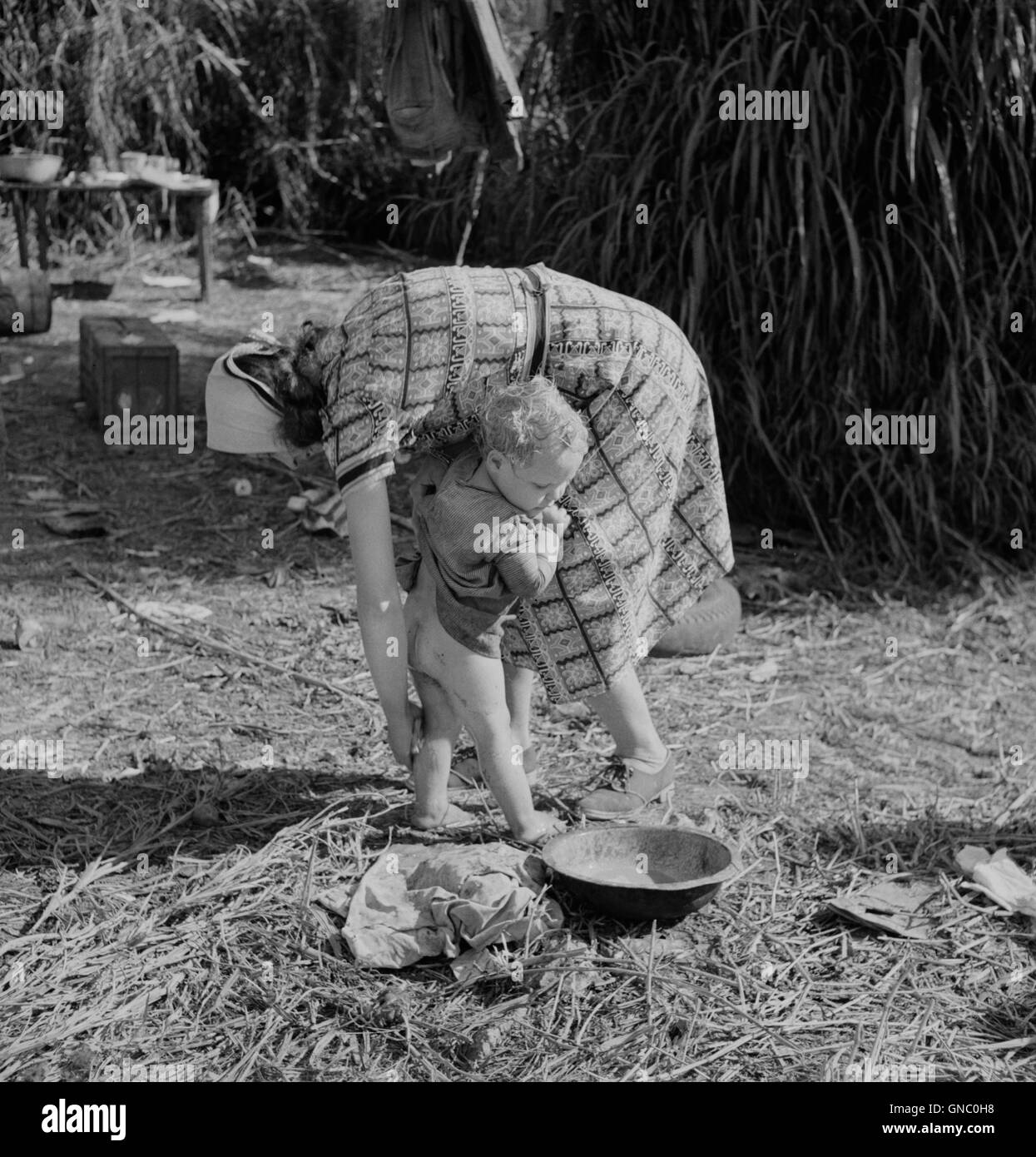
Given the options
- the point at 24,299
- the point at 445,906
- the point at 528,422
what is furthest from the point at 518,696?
the point at 24,299

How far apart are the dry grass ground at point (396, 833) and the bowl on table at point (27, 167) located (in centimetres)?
354

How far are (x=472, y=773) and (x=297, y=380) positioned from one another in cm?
124

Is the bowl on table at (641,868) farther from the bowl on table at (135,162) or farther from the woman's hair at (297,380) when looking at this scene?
the bowl on table at (135,162)

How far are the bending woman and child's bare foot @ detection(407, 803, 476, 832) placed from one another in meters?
0.23

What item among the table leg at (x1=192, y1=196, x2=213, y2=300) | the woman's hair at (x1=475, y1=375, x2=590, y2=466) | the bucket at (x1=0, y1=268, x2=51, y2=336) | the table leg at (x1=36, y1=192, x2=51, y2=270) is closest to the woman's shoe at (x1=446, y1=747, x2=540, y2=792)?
the woman's hair at (x1=475, y1=375, x2=590, y2=466)

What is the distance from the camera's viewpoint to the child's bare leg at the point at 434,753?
10.7 feet

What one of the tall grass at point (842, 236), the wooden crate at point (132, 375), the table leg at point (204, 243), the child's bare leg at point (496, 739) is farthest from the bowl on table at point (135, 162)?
the child's bare leg at point (496, 739)

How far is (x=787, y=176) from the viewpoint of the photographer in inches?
208

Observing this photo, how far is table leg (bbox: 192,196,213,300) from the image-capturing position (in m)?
8.70

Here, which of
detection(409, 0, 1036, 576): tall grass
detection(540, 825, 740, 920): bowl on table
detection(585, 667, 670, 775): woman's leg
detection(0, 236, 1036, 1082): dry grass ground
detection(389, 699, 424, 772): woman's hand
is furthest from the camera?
detection(409, 0, 1036, 576): tall grass

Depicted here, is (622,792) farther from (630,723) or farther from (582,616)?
(582,616)

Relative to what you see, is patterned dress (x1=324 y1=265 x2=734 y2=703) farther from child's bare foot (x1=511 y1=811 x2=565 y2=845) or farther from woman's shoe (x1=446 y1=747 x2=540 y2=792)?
woman's shoe (x1=446 y1=747 x2=540 y2=792)

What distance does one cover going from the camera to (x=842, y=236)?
5336 mm
